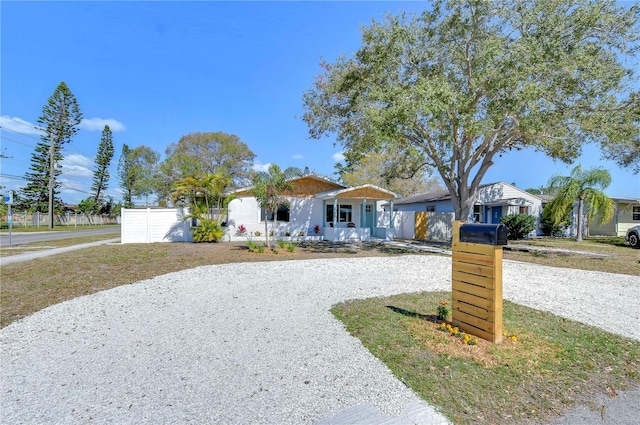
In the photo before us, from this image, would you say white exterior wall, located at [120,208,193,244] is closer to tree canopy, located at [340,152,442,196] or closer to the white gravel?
the white gravel

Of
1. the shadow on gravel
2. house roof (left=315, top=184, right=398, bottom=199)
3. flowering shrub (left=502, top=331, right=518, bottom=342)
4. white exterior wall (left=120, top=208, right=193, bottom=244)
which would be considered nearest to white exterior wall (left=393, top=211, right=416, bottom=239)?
house roof (left=315, top=184, right=398, bottom=199)

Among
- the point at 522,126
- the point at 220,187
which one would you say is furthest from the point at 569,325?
the point at 220,187

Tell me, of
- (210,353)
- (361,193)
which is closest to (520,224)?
(361,193)

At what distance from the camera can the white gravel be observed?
98.7 inches

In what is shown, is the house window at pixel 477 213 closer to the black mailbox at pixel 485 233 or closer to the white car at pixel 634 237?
the white car at pixel 634 237

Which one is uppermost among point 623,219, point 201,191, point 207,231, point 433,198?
point 433,198

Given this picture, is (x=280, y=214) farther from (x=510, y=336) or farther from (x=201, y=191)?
(x=510, y=336)

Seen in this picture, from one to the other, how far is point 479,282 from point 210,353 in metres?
3.25

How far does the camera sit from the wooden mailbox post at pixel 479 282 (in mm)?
3609

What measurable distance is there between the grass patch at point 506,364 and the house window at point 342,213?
13708 mm

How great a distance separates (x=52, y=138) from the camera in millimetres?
33375

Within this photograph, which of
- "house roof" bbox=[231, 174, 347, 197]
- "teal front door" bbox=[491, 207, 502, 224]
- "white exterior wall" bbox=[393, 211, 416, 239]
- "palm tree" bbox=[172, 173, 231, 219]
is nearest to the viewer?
"palm tree" bbox=[172, 173, 231, 219]

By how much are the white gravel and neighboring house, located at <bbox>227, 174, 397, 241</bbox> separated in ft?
34.1

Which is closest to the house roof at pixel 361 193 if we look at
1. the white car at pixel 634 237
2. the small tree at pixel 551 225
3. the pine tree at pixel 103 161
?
the small tree at pixel 551 225
